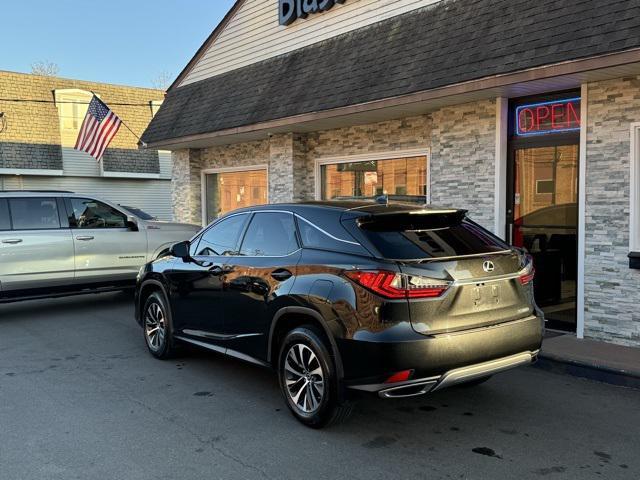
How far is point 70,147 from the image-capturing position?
22359mm

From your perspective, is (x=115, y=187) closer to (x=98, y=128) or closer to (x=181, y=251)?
(x=98, y=128)

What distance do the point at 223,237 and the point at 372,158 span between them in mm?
5105

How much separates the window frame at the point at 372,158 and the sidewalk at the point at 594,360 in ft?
10.6

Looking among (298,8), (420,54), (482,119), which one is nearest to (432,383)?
(482,119)

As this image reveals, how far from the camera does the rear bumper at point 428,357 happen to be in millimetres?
3971

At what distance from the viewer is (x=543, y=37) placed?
6723mm

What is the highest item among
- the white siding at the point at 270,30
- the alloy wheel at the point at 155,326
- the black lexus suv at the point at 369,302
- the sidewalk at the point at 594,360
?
the white siding at the point at 270,30

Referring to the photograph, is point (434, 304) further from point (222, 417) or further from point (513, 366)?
point (222, 417)

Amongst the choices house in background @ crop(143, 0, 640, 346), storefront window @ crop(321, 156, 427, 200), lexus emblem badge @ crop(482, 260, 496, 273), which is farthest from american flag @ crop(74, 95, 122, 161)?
lexus emblem badge @ crop(482, 260, 496, 273)

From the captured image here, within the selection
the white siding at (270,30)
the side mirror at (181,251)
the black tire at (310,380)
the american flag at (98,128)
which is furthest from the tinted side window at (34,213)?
the black tire at (310,380)

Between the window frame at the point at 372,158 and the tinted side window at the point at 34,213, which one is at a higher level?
the window frame at the point at 372,158

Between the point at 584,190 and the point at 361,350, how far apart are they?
4.35 metres

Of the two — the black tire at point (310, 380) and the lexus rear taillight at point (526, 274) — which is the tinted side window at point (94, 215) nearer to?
the black tire at point (310, 380)

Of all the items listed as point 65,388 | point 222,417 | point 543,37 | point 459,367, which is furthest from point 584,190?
point 65,388
